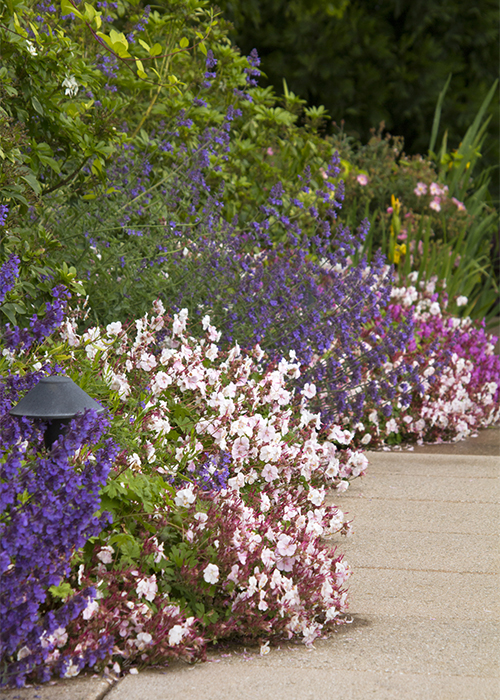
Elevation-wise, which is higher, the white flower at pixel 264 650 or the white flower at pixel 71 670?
the white flower at pixel 71 670

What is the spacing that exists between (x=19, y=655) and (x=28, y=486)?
469mm

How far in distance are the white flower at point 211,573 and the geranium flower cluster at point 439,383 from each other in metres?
2.29

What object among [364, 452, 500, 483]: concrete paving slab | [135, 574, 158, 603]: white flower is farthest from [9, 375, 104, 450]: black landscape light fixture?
[364, 452, 500, 483]: concrete paving slab

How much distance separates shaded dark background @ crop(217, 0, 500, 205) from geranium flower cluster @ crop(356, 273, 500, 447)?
567cm

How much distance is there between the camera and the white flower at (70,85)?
3557 mm

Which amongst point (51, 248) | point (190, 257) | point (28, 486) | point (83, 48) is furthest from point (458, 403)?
point (28, 486)

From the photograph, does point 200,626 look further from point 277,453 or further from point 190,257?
point 190,257

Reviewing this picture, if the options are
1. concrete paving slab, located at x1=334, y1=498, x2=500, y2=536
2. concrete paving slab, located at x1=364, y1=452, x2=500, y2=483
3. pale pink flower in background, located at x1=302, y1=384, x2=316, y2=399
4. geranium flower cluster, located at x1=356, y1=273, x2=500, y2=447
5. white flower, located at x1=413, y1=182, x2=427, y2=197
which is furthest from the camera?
white flower, located at x1=413, y1=182, x2=427, y2=197

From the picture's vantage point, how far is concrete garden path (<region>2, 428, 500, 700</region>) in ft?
6.73

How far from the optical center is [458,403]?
5.16m

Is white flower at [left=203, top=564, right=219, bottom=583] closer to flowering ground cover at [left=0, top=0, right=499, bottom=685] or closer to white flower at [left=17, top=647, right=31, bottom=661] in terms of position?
flowering ground cover at [left=0, top=0, right=499, bottom=685]

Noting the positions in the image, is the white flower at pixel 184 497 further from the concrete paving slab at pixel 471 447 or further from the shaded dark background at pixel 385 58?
the shaded dark background at pixel 385 58

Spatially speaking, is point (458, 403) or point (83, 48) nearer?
point (83, 48)

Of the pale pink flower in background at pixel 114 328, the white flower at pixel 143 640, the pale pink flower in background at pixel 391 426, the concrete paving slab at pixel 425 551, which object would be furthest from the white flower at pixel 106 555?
the pale pink flower in background at pixel 391 426
